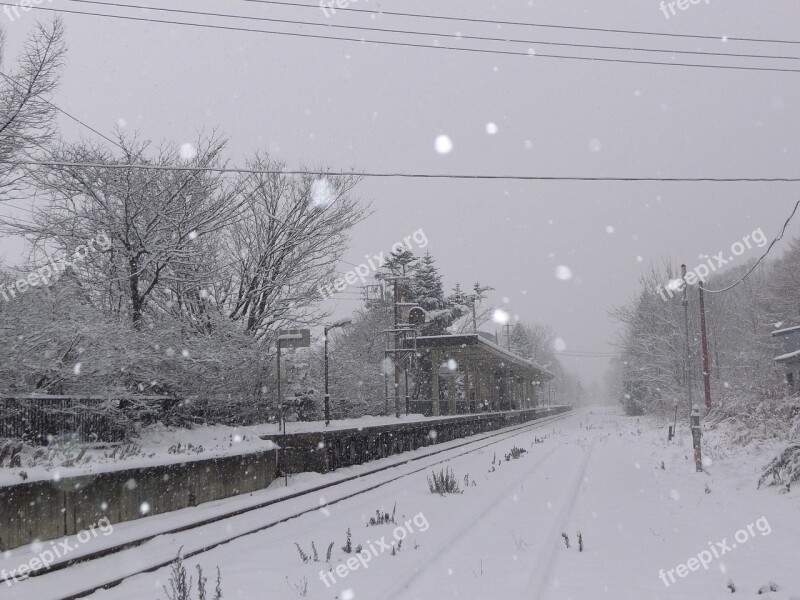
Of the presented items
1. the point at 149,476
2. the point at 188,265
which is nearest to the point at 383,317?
the point at 188,265

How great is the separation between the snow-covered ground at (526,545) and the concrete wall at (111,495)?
1244mm

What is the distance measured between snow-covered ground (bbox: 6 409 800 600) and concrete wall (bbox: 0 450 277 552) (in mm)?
1244

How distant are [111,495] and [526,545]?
5.76 metres

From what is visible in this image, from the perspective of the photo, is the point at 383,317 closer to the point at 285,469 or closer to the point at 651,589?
the point at 285,469

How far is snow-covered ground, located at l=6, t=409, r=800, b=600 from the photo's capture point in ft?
19.4

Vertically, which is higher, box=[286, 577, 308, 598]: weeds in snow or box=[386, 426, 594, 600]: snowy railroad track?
box=[286, 577, 308, 598]: weeds in snow

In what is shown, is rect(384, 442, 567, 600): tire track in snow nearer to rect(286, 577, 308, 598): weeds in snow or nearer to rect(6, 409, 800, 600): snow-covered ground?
rect(6, 409, 800, 600): snow-covered ground

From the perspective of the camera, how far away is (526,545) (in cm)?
751

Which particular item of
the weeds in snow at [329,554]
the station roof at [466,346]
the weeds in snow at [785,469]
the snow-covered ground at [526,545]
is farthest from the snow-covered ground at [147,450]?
the station roof at [466,346]

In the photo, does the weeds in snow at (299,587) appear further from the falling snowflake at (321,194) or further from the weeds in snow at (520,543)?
the falling snowflake at (321,194)

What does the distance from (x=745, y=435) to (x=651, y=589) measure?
1196 cm

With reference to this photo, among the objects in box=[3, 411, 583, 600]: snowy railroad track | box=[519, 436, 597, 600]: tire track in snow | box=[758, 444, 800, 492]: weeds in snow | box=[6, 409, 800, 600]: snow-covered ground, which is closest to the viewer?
box=[519, 436, 597, 600]: tire track in snow

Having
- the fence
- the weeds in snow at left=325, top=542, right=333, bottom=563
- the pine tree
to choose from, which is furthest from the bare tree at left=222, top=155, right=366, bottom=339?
the pine tree

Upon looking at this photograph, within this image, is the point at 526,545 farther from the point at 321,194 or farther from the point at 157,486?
the point at 321,194
